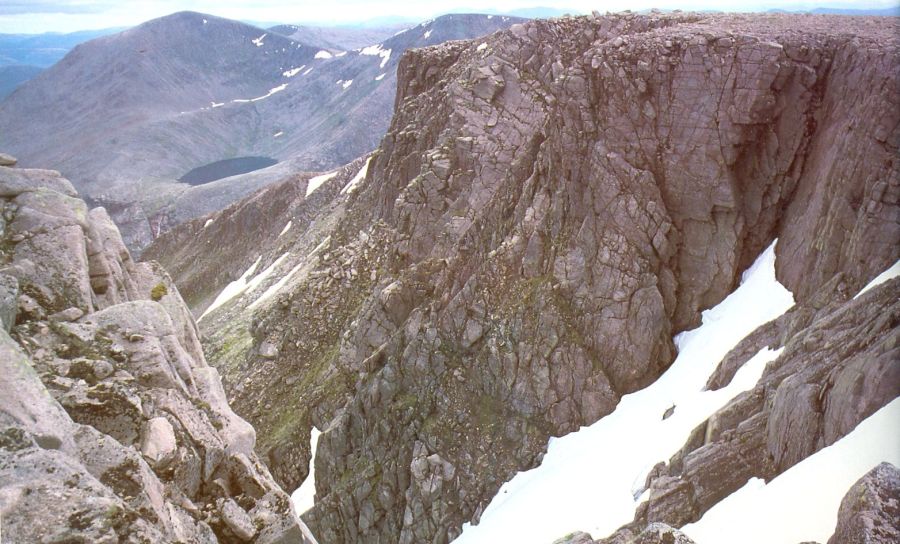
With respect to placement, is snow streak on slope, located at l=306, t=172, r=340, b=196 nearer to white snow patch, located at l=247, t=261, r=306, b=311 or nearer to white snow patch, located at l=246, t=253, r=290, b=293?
white snow patch, located at l=246, t=253, r=290, b=293

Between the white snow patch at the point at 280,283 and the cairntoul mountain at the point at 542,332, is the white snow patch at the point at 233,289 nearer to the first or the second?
the white snow patch at the point at 280,283

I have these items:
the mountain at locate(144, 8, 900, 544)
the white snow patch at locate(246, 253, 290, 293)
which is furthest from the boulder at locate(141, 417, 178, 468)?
the white snow patch at locate(246, 253, 290, 293)

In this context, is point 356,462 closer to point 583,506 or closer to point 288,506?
point 583,506

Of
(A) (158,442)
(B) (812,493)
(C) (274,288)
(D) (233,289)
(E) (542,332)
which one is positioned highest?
(A) (158,442)

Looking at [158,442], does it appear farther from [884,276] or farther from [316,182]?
[316,182]

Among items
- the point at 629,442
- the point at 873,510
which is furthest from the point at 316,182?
the point at 873,510

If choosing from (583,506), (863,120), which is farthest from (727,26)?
(583,506)
